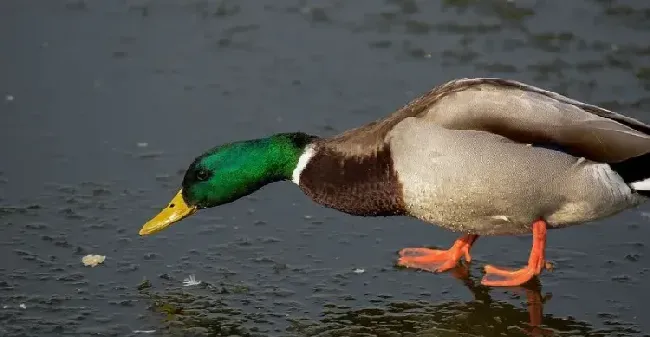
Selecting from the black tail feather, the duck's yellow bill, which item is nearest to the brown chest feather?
the duck's yellow bill

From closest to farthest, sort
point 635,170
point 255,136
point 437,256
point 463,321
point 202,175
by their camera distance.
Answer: point 463,321
point 635,170
point 202,175
point 437,256
point 255,136

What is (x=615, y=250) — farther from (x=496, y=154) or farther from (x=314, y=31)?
(x=314, y=31)

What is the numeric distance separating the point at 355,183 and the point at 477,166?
0.49 m

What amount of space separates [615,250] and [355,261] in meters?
1.12

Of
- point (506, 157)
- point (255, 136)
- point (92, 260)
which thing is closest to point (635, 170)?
point (506, 157)

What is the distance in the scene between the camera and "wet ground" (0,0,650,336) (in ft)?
14.4

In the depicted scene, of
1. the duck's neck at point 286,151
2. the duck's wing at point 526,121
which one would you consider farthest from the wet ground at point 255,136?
the duck's wing at point 526,121

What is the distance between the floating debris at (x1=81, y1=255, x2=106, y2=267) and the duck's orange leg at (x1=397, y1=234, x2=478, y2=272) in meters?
1.24

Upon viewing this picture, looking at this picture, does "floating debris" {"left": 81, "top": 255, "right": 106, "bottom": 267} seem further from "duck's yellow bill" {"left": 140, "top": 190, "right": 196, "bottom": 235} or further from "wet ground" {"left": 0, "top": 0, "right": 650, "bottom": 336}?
"duck's yellow bill" {"left": 140, "top": 190, "right": 196, "bottom": 235}

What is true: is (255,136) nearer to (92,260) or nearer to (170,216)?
(170,216)

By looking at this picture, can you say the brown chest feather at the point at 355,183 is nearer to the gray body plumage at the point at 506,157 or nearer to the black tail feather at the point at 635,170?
the gray body plumage at the point at 506,157

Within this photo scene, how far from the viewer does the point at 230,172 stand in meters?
4.68

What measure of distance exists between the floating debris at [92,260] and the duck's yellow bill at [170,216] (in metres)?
0.22

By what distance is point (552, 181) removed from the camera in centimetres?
448
